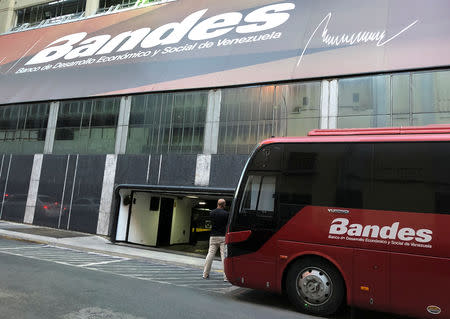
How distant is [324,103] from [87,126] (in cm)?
1200

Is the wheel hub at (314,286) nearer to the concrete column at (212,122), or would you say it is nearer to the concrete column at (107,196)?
the concrete column at (212,122)

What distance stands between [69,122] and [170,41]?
6.95 meters

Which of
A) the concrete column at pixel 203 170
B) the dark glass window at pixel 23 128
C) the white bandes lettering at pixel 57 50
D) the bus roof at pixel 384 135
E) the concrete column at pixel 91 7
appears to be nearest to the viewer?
the bus roof at pixel 384 135

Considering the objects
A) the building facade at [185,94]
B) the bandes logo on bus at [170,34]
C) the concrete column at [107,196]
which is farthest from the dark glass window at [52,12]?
the concrete column at [107,196]

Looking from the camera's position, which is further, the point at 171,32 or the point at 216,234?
the point at 171,32

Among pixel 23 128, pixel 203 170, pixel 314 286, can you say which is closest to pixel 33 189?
pixel 23 128

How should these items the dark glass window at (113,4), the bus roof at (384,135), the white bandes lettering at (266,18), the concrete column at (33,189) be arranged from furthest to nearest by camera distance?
1. the dark glass window at (113,4)
2. the concrete column at (33,189)
3. the white bandes lettering at (266,18)
4. the bus roof at (384,135)

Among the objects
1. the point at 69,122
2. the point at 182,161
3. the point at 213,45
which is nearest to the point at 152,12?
the point at 213,45

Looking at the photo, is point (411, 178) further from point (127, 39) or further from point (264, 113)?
point (127, 39)

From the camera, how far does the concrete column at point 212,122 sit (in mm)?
15062

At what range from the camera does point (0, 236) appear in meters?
14.2

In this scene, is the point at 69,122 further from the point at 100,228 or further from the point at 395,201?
the point at 395,201

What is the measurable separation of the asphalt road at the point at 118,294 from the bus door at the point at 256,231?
548mm

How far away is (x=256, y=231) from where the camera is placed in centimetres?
684
